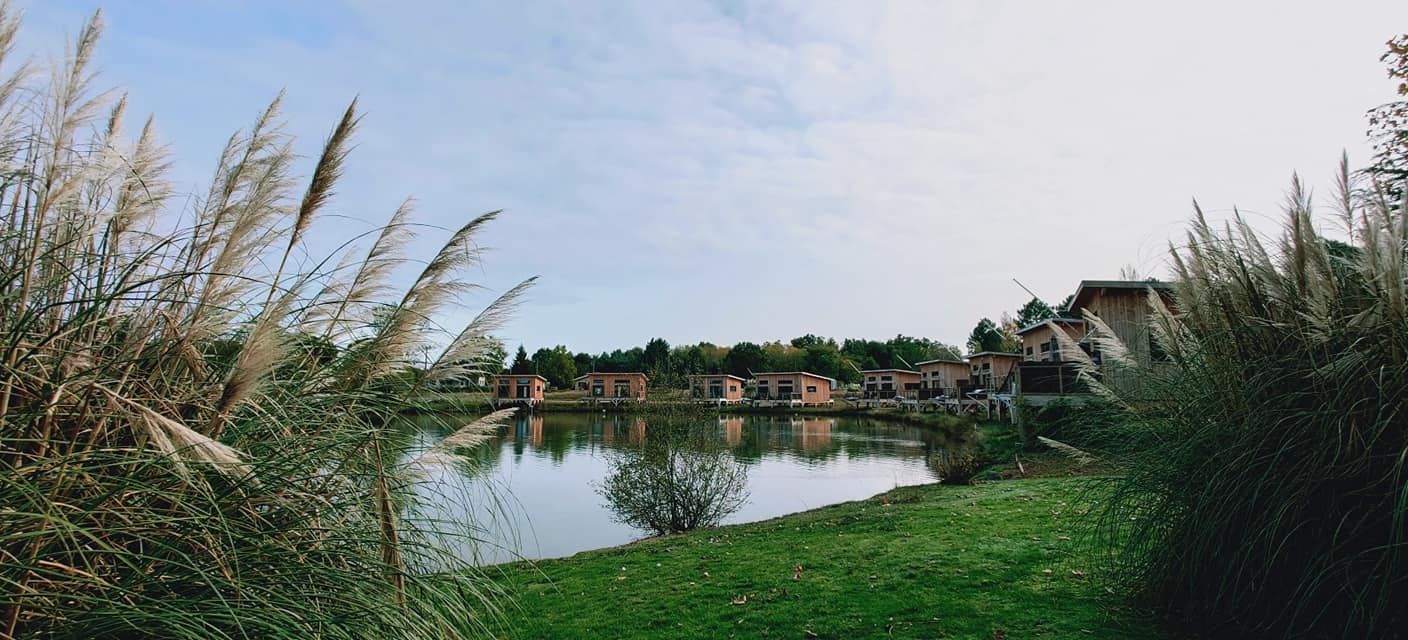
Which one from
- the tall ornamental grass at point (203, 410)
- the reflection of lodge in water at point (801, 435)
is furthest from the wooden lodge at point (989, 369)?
the tall ornamental grass at point (203, 410)

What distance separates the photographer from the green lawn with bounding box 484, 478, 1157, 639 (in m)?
4.56

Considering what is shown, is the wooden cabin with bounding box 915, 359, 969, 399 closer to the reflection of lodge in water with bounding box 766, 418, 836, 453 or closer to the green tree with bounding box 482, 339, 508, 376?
the reflection of lodge in water with bounding box 766, 418, 836, 453

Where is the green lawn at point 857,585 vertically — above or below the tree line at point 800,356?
below

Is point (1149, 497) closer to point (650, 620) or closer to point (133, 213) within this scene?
point (650, 620)

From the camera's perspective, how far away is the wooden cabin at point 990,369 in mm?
34062

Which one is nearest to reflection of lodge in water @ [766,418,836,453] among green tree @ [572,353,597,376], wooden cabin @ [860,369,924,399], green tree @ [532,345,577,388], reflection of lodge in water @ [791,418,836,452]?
reflection of lodge in water @ [791,418,836,452]

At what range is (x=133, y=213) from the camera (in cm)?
279

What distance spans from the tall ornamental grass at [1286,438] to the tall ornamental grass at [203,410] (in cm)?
335

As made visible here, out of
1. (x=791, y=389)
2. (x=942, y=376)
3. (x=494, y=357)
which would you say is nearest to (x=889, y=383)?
(x=791, y=389)

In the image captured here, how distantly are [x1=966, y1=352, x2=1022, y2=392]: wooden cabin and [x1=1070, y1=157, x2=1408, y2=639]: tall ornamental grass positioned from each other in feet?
97.8

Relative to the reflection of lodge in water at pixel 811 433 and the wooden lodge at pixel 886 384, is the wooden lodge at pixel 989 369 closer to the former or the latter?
the reflection of lodge in water at pixel 811 433

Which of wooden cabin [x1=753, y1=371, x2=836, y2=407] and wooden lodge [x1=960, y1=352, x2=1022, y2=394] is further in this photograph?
wooden cabin [x1=753, y1=371, x2=836, y2=407]

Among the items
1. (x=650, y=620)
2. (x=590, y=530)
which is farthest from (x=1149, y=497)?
(x=590, y=530)

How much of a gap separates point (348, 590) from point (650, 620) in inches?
142
